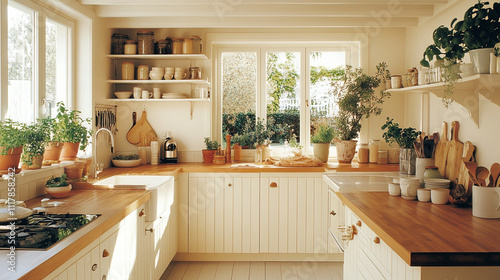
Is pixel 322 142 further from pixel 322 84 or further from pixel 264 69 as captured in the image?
pixel 264 69

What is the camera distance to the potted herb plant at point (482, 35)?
7.45 ft

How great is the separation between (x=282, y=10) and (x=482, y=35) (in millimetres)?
2010

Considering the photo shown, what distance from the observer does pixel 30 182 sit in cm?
281

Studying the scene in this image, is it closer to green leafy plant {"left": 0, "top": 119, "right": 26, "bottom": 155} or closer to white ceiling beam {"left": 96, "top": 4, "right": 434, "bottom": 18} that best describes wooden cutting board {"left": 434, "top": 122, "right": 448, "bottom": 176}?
white ceiling beam {"left": 96, "top": 4, "right": 434, "bottom": 18}

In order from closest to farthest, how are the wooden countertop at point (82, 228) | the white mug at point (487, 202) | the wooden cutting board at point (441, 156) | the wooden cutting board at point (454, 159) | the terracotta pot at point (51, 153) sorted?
the wooden countertop at point (82, 228), the white mug at point (487, 202), the wooden cutting board at point (454, 159), the wooden cutting board at point (441, 156), the terracotta pot at point (51, 153)

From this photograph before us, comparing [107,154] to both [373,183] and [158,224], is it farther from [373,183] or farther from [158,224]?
[373,183]

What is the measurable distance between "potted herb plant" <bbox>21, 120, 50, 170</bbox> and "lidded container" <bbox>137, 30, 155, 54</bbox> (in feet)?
5.96

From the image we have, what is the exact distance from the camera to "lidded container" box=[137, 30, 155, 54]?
14.8ft

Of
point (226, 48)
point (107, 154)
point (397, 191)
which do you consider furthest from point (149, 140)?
point (397, 191)

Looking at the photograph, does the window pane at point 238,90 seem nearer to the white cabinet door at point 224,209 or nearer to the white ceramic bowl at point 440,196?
the white cabinet door at point 224,209

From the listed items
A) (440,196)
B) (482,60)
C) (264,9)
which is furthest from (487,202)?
(264,9)

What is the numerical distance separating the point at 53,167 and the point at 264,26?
2.50 metres

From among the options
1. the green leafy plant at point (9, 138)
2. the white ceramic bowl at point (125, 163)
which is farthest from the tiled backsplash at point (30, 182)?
the white ceramic bowl at point (125, 163)

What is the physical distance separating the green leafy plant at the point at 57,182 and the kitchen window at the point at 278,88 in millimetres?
2282
